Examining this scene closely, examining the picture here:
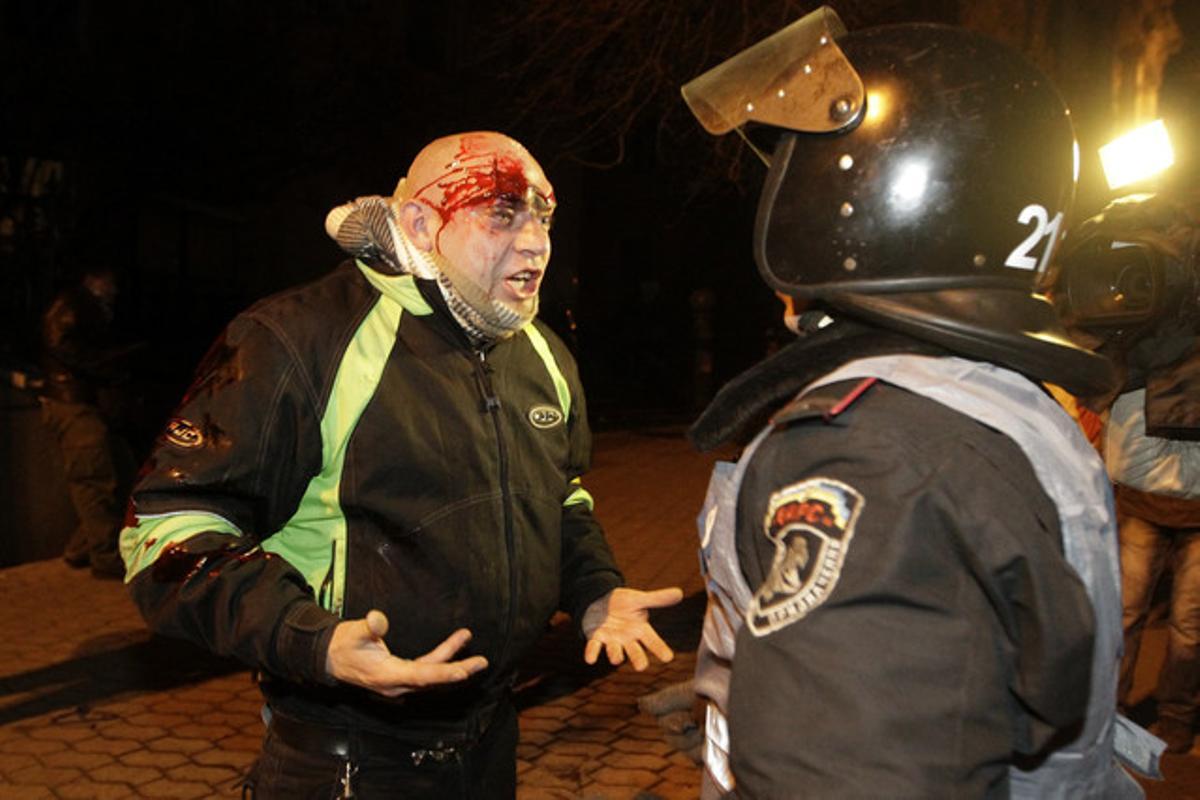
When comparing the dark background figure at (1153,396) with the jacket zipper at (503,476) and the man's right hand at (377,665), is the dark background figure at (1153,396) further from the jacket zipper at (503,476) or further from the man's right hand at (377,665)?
the man's right hand at (377,665)

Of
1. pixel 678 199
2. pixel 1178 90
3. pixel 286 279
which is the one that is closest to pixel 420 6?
pixel 286 279

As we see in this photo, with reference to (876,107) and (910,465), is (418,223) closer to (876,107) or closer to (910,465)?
(876,107)

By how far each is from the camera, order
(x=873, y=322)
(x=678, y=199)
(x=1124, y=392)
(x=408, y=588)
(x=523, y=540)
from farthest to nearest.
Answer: (x=678, y=199) < (x=1124, y=392) < (x=523, y=540) < (x=408, y=588) < (x=873, y=322)

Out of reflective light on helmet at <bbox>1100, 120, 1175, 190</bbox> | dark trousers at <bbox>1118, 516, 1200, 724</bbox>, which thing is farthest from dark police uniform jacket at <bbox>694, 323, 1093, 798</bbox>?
reflective light on helmet at <bbox>1100, 120, 1175, 190</bbox>

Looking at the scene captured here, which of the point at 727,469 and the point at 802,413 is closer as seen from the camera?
the point at 802,413

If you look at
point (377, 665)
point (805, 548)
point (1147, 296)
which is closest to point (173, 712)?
point (377, 665)

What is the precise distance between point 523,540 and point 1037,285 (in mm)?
1166

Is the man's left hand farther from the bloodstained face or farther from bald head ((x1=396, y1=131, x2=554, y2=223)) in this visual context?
bald head ((x1=396, y1=131, x2=554, y2=223))

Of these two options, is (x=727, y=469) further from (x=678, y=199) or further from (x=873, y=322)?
(x=678, y=199)

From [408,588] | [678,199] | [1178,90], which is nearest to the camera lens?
[408,588]

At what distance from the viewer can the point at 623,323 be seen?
21.4 m

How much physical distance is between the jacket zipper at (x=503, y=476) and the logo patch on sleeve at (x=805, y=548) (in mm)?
966

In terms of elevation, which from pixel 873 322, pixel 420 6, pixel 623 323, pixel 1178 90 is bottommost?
pixel 623 323

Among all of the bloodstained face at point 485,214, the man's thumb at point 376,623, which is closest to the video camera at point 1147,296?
the bloodstained face at point 485,214
